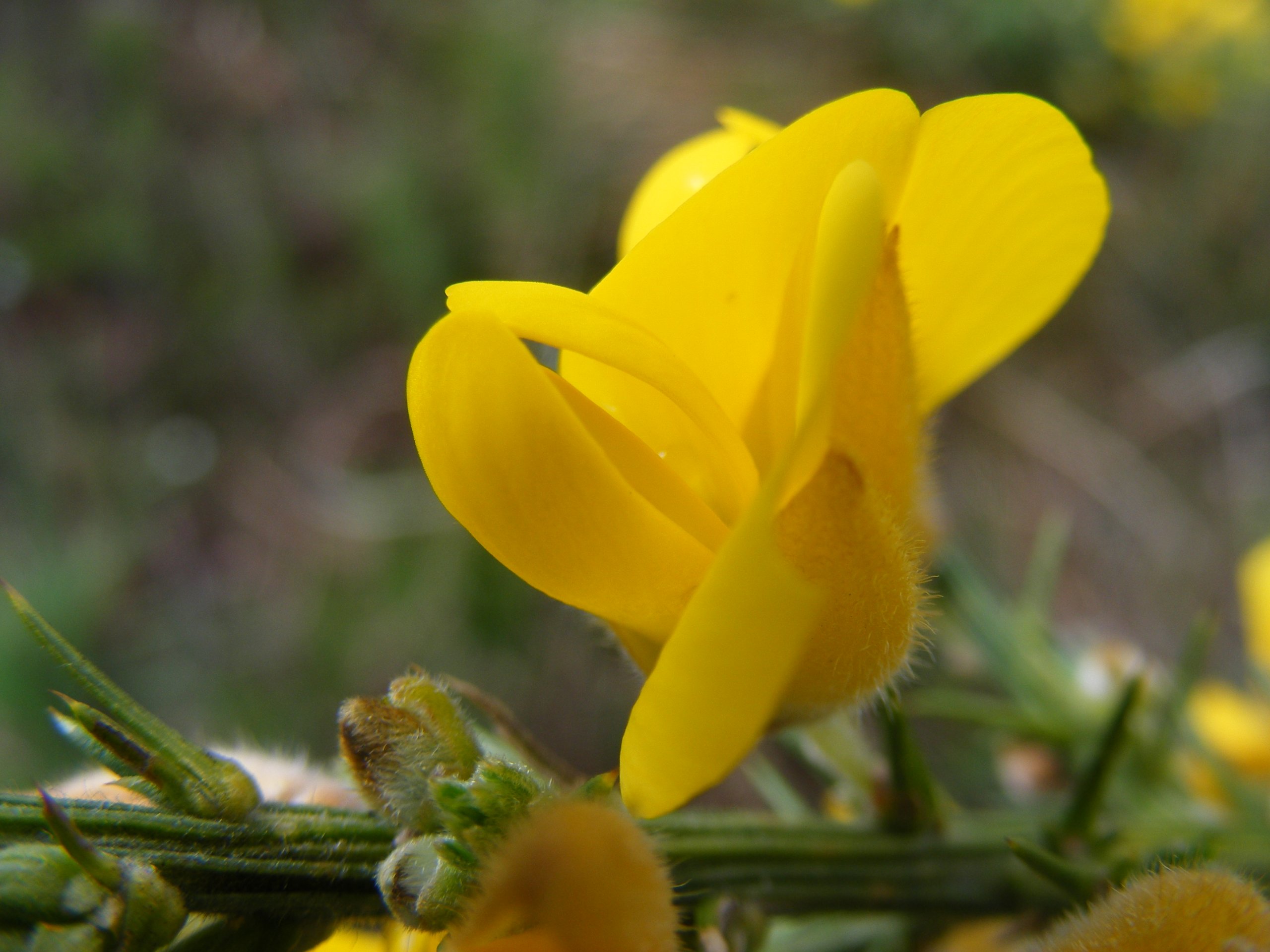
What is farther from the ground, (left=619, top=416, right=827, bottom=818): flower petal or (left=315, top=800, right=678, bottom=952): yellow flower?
(left=619, top=416, right=827, bottom=818): flower petal

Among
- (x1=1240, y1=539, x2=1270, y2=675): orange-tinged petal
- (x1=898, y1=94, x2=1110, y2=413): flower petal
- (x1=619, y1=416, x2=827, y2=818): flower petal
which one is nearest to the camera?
(x1=619, y1=416, x2=827, y2=818): flower petal

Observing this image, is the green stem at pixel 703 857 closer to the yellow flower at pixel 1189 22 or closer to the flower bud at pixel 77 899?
the flower bud at pixel 77 899

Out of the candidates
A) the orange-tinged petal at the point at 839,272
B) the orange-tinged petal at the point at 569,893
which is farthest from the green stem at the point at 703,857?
the orange-tinged petal at the point at 839,272

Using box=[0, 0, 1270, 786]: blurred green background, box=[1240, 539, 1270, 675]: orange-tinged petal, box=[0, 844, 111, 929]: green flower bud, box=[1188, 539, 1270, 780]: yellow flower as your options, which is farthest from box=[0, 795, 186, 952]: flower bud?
box=[0, 0, 1270, 786]: blurred green background

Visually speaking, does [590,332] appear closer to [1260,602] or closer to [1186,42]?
[1260,602]

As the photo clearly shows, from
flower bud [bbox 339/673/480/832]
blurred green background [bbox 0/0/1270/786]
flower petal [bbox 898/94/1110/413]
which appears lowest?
blurred green background [bbox 0/0/1270/786]

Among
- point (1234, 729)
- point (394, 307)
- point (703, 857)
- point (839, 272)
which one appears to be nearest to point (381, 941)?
point (703, 857)

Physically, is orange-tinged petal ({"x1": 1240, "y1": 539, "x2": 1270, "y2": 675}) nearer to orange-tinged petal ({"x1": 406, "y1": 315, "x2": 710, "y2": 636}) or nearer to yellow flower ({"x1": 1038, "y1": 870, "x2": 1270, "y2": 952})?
yellow flower ({"x1": 1038, "y1": 870, "x2": 1270, "y2": 952})
